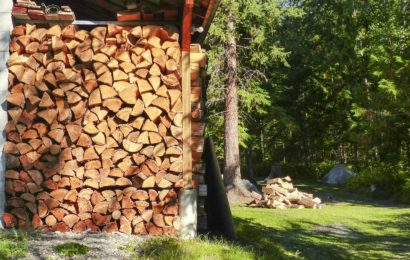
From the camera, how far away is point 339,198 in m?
19.9

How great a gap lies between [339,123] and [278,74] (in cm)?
644

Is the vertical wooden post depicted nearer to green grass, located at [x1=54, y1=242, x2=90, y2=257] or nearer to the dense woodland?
green grass, located at [x1=54, y1=242, x2=90, y2=257]

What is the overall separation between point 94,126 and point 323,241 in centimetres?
547

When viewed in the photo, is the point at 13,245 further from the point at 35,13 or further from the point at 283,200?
the point at 283,200

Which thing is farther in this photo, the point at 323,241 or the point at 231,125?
the point at 231,125

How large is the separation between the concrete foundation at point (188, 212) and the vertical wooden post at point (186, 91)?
0.12 meters

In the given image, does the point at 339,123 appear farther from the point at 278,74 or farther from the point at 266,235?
the point at 266,235

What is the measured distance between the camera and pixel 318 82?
111ft

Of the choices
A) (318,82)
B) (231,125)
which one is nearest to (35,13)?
(231,125)

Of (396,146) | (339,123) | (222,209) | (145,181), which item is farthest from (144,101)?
(339,123)

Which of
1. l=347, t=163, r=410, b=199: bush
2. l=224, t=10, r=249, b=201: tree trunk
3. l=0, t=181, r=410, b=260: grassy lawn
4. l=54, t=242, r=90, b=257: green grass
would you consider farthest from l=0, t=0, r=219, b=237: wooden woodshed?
l=347, t=163, r=410, b=199: bush

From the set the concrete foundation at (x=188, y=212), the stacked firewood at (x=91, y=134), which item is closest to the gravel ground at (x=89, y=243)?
the stacked firewood at (x=91, y=134)

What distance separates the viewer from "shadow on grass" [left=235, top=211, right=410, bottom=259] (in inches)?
342

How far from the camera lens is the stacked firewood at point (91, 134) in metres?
7.42
